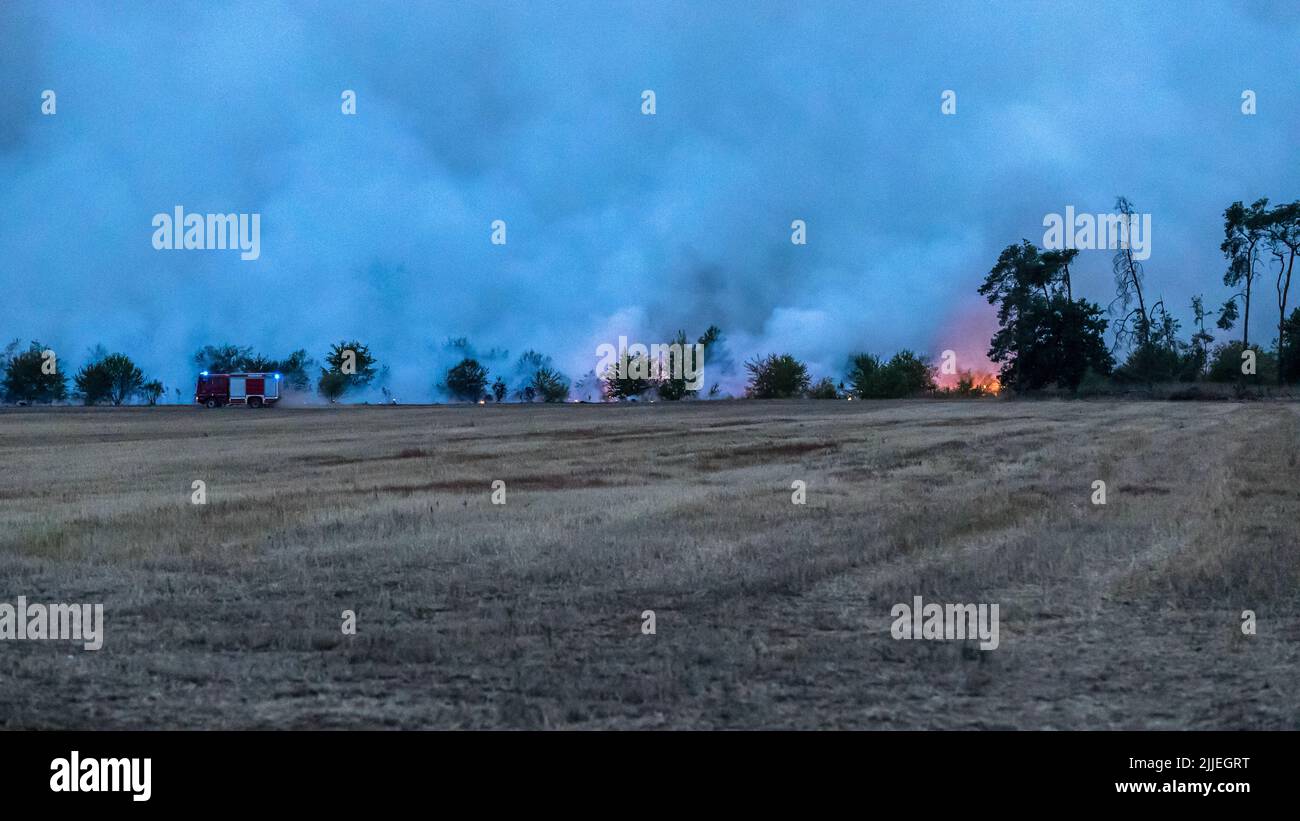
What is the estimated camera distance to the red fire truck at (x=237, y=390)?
8788 cm

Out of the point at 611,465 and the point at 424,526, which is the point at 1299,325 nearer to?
the point at 611,465

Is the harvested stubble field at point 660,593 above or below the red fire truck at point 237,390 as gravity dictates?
below

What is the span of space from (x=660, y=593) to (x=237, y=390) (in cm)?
8400

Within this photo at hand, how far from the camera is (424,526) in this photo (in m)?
17.2

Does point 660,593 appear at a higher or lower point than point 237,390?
lower

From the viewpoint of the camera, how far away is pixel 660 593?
1216 centimetres

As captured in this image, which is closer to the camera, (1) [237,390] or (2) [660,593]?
(2) [660,593]

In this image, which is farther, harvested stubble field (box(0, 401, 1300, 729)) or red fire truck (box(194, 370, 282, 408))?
red fire truck (box(194, 370, 282, 408))

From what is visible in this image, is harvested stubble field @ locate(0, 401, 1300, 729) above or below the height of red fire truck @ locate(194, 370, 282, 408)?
below

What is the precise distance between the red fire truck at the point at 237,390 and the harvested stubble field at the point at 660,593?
62068 millimetres

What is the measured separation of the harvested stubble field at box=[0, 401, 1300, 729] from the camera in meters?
8.03

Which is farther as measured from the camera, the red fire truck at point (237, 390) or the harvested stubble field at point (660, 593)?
the red fire truck at point (237, 390)

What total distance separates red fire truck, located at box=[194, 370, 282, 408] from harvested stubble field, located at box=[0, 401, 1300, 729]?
204ft

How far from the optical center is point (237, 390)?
88188mm
